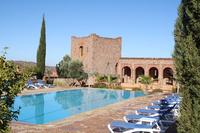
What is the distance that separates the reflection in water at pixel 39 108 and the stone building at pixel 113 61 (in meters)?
14.1

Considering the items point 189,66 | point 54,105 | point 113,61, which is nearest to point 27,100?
point 54,105

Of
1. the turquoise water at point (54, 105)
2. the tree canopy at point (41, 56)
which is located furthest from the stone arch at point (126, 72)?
the turquoise water at point (54, 105)

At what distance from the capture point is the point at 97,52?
113 feet

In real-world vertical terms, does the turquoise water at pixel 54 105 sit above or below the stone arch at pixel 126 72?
below

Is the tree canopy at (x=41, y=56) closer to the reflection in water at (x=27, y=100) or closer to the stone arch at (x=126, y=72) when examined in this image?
the stone arch at (x=126, y=72)

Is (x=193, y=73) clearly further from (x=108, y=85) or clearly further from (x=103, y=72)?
(x=103, y=72)

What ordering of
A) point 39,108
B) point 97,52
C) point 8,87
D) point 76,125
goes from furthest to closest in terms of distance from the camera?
1. point 97,52
2. point 39,108
3. point 76,125
4. point 8,87

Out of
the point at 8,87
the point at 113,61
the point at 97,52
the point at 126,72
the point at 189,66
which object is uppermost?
the point at 97,52

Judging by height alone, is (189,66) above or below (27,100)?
above

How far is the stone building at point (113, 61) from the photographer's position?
33.0m

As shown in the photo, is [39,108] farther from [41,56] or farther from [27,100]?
[41,56]

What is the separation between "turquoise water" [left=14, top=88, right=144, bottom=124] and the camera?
14.2m

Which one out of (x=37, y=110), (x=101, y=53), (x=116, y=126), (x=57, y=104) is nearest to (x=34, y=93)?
(x=57, y=104)

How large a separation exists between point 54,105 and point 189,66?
13881 millimetres
